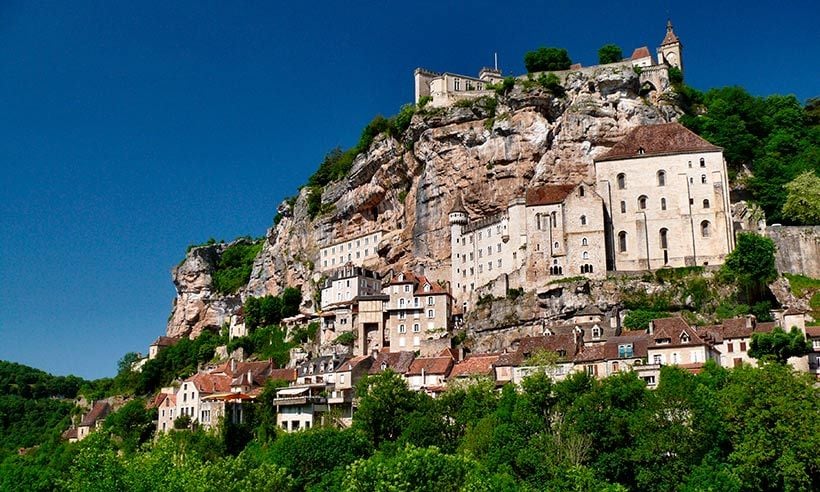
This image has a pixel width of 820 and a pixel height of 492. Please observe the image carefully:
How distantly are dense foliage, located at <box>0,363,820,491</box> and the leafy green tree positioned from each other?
10 centimetres

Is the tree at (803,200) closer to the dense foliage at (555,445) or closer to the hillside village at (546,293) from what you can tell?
the hillside village at (546,293)

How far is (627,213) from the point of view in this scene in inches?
3083

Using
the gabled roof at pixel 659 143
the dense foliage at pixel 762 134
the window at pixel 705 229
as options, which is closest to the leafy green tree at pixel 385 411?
the window at pixel 705 229

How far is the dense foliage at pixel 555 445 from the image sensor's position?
4488cm

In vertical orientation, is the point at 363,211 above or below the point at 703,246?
above

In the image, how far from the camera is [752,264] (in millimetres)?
69062

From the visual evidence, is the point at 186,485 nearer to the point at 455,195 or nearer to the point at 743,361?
the point at 743,361

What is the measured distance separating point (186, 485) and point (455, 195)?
53615 mm

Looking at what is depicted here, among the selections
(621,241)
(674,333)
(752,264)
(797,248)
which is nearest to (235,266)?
(621,241)

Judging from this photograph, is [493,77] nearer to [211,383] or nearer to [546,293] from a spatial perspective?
[546,293]

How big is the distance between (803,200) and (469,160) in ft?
107

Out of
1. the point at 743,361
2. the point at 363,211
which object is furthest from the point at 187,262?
the point at 743,361

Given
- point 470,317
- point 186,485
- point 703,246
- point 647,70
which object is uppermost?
point 647,70

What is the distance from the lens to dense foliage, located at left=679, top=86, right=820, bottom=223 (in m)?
83.1
